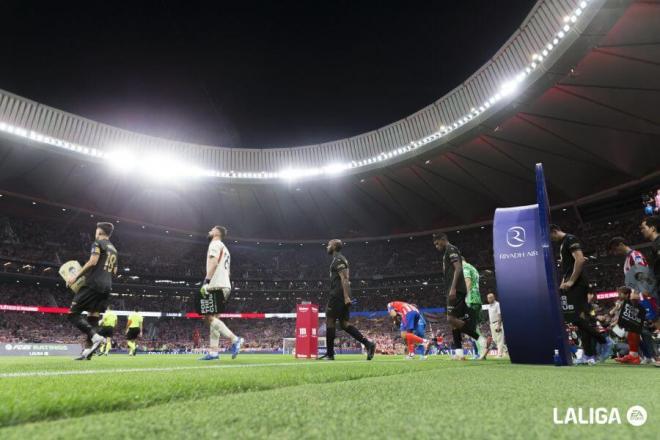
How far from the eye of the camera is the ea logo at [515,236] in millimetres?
5102

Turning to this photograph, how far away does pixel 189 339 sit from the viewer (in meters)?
37.7

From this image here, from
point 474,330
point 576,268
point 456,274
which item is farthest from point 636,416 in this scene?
point 474,330

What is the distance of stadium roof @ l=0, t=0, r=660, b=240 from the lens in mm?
16250

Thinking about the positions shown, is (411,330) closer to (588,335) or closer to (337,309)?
(337,309)

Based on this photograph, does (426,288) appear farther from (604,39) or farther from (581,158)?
(604,39)

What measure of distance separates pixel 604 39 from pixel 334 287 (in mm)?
14767

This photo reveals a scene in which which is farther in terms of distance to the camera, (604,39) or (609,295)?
(609,295)

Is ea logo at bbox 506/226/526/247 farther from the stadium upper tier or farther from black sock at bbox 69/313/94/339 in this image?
the stadium upper tier

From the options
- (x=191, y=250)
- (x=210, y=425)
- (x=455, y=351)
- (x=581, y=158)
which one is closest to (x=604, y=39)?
(x=581, y=158)

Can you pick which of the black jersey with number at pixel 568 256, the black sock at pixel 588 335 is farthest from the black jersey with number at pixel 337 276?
the black sock at pixel 588 335

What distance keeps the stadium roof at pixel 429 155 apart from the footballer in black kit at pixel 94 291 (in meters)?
15.3

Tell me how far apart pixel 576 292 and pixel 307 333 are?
771 cm

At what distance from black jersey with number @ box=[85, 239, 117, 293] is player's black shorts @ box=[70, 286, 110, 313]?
0.25ft

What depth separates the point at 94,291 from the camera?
19.8 ft
